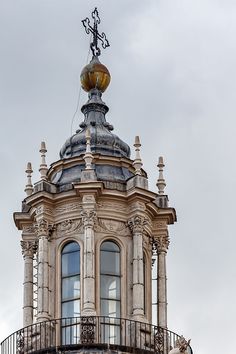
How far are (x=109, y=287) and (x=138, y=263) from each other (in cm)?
118

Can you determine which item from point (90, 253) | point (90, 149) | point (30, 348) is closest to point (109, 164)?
point (90, 149)

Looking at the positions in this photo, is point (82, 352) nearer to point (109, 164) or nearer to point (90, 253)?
point (90, 253)

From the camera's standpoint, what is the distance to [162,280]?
4853 centimetres

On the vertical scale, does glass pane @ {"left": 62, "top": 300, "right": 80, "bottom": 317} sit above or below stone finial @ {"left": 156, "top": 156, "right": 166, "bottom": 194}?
below

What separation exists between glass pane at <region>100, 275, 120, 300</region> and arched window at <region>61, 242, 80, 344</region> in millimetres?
781

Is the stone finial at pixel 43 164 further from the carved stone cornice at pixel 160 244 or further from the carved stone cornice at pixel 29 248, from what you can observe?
the carved stone cornice at pixel 160 244

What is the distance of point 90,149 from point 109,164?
31.8 inches

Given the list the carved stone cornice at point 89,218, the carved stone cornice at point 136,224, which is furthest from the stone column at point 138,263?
the carved stone cornice at point 89,218

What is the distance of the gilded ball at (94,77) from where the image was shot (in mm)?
51188

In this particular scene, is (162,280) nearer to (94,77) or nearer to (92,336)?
(92,336)

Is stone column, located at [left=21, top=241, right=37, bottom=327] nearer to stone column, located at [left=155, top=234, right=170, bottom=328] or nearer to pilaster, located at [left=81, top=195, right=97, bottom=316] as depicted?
pilaster, located at [left=81, top=195, right=97, bottom=316]

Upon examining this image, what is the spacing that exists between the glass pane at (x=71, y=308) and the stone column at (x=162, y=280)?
2.86m

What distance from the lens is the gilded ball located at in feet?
168

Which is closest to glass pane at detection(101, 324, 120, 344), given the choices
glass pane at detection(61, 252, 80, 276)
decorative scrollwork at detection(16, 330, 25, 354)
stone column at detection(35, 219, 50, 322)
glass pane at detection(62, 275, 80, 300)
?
glass pane at detection(62, 275, 80, 300)
